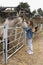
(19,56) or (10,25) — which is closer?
(19,56)

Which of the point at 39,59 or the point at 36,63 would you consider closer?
the point at 36,63

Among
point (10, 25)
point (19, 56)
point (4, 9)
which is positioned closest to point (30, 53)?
point (19, 56)

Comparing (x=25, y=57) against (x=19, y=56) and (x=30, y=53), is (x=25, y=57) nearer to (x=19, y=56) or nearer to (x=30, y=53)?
(x=19, y=56)

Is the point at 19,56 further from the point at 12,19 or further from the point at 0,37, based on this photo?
the point at 12,19

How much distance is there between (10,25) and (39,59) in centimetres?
220

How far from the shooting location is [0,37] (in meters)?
9.19

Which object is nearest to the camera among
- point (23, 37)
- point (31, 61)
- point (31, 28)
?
point (31, 61)

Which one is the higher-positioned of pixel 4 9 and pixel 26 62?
pixel 4 9

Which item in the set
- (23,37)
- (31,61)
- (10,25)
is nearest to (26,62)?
(31,61)

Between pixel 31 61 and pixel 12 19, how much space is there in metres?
2.62

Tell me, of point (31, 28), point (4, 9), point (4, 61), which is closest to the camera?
point (4, 61)

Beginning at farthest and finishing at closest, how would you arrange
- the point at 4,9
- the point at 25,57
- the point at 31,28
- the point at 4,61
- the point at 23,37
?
the point at 4,9 < the point at 23,37 < the point at 31,28 < the point at 25,57 < the point at 4,61

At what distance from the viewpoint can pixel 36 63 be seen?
8.02 m

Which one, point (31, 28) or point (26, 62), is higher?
point (31, 28)
